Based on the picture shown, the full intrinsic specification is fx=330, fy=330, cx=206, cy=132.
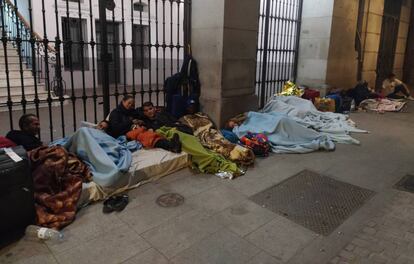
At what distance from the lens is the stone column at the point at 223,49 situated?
573 cm

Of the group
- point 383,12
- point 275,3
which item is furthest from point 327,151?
point 383,12

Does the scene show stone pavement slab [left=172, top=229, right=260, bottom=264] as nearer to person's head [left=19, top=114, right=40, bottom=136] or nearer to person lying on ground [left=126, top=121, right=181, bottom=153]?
person lying on ground [left=126, top=121, right=181, bottom=153]

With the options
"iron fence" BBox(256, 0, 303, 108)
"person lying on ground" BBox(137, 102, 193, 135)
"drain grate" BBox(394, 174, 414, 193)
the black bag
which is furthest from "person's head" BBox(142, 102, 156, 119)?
"iron fence" BBox(256, 0, 303, 108)

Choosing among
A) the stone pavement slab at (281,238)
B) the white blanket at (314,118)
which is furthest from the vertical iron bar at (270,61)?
the stone pavement slab at (281,238)

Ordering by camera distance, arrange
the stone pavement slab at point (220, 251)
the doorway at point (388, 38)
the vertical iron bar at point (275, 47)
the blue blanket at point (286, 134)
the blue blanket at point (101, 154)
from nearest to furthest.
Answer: the stone pavement slab at point (220, 251) < the blue blanket at point (101, 154) < the blue blanket at point (286, 134) < the vertical iron bar at point (275, 47) < the doorway at point (388, 38)

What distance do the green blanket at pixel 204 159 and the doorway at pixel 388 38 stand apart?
33.4 ft

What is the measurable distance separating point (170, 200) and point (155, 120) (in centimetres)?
188

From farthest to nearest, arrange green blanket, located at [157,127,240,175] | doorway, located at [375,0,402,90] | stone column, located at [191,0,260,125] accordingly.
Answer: doorway, located at [375,0,402,90] < stone column, located at [191,0,260,125] < green blanket, located at [157,127,240,175]

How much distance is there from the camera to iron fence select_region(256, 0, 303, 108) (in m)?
7.83

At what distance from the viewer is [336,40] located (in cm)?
910

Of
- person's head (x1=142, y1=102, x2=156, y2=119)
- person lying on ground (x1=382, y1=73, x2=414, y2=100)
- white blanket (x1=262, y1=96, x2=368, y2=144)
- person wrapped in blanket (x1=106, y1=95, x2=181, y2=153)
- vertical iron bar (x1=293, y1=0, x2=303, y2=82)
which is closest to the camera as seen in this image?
person wrapped in blanket (x1=106, y1=95, x2=181, y2=153)

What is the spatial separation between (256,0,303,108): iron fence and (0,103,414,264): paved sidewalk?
4.26 m

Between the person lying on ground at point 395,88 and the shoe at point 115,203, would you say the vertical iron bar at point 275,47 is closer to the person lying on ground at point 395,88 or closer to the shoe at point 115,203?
the person lying on ground at point 395,88

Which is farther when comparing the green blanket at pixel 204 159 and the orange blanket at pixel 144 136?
the orange blanket at pixel 144 136
